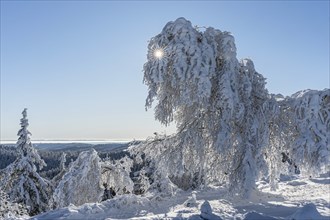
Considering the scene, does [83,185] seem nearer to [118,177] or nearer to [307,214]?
[118,177]

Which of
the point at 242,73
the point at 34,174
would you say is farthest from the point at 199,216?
the point at 34,174

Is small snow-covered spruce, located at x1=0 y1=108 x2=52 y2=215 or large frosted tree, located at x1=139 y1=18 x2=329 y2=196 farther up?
large frosted tree, located at x1=139 y1=18 x2=329 y2=196

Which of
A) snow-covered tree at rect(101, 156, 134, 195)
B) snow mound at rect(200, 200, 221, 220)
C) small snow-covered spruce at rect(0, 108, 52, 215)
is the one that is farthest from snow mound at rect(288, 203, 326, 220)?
small snow-covered spruce at rect(0, 108, 52, 215)

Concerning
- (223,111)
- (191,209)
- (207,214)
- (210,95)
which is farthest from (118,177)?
(207,214)

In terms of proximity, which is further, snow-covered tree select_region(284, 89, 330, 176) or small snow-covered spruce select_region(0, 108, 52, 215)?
small snow-covered spruce select_region(0, 108, 52, 215)

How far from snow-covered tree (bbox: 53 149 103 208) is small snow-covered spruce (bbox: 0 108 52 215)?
19.9 ft

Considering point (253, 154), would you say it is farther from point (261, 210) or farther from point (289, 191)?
point (289, 191)

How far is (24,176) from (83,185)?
25.3ft

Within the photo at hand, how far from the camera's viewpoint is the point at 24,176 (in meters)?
24.8

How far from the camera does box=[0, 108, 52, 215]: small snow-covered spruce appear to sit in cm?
2434

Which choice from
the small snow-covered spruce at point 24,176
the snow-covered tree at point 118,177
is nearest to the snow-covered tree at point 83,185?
the snow-covered tree at point 118,177

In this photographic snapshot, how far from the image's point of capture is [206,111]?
13.2 meters

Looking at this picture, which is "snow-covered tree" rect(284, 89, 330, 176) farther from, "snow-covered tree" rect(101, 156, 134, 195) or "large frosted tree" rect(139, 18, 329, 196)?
"snow-covered tree" rect(101, 156, 134, 195)

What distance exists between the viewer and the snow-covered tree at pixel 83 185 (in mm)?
19172
